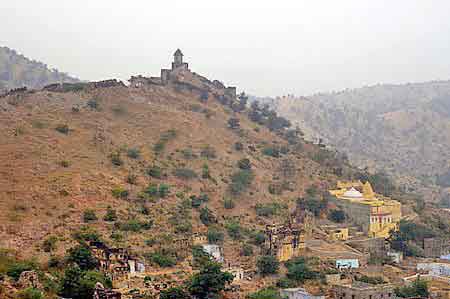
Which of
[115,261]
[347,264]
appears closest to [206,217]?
[347,264]

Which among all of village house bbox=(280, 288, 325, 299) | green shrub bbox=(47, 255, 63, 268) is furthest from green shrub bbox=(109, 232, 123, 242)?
village house bbox=(280, 288, 325, 299)

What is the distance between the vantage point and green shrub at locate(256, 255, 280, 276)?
2992 centimetres

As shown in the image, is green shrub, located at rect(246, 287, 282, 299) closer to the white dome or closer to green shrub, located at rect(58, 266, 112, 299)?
green shrub, located at rect(58, 266, 112, 299)

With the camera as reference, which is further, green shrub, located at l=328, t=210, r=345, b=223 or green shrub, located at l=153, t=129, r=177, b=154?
green shrub, located at l=153, t=129, r=177, b=154

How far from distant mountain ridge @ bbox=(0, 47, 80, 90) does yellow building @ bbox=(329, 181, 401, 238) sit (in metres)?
57.8

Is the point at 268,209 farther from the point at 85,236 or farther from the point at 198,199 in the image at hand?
the point at 85,236

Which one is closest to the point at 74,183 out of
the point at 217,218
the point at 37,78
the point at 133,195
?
the point at 133,195

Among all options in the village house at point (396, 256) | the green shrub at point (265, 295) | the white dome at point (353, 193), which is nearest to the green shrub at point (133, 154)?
the white dome at point (353, 193)

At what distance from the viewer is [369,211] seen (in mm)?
38906

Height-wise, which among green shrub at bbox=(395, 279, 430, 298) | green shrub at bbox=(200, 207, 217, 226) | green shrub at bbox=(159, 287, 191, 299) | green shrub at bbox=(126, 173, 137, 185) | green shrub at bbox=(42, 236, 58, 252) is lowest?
green shrub at bbox=(395, 279, 430, 298)

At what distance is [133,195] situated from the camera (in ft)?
120

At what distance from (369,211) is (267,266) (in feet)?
36.4

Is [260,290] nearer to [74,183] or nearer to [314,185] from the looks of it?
[74,183]

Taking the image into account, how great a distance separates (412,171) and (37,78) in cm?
5223
